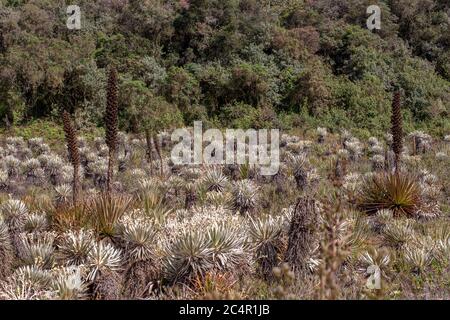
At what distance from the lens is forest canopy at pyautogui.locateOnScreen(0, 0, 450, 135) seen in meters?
27.8

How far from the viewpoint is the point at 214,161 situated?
2083cm

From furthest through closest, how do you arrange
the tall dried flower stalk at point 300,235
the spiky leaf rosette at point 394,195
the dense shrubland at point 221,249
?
the spiky leaf rosette at point 394,195, the tall dried flower stalk at point 300,235, the dense shrubland at point 221,249

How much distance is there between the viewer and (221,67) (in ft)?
98.1

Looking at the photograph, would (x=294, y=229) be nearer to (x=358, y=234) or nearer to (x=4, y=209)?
(x=358, y=234)

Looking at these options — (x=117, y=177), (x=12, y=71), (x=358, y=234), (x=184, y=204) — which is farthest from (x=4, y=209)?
(x=12, y=71)

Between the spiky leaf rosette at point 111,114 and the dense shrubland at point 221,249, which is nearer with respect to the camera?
the dense shrubland at point 221,249

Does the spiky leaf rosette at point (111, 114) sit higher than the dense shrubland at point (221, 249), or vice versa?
the spiky leaf rosette at point (111, 114)

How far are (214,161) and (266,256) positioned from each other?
14376 mm

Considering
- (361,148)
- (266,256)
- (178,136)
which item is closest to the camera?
(266,256)

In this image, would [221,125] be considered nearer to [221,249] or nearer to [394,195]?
[394,195]

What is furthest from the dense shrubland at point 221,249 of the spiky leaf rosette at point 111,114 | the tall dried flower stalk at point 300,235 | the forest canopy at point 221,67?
the forest canopy at point 221,67

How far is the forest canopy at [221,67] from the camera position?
2777cm

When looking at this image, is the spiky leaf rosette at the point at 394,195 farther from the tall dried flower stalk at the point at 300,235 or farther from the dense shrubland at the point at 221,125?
the tall dried flower stalk at the point at 300,235
